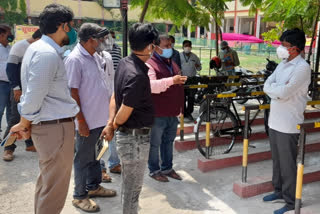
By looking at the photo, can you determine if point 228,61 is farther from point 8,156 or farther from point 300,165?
point 300,165

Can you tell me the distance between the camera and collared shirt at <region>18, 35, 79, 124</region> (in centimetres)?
237

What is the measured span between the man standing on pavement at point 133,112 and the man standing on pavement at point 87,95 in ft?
2.18

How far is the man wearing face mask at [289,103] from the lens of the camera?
315cm

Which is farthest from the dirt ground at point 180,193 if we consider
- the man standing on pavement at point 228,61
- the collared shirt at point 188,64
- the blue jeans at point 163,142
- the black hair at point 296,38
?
the man standing on pavement at point 228,61

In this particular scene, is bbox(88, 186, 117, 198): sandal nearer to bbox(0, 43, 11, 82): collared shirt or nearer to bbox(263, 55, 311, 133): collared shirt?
bbox(263, 55, 311, 133): collared shirt

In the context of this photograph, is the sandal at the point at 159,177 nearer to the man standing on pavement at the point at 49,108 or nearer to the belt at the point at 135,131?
the man standing on pavement at the point at 49,108

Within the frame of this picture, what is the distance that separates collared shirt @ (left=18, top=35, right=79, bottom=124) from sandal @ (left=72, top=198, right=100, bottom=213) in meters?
1.25

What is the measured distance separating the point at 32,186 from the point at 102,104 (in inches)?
62.6

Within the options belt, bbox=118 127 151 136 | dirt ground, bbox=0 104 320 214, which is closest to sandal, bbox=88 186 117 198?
dirt ground, bbox=0 104 320 214

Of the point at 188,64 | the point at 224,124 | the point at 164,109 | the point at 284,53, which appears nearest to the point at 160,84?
the point at 164,109

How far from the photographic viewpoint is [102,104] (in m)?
3.37

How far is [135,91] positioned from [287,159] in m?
1.91

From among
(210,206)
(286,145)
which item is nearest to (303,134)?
(286,145)

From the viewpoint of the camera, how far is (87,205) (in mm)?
3438
